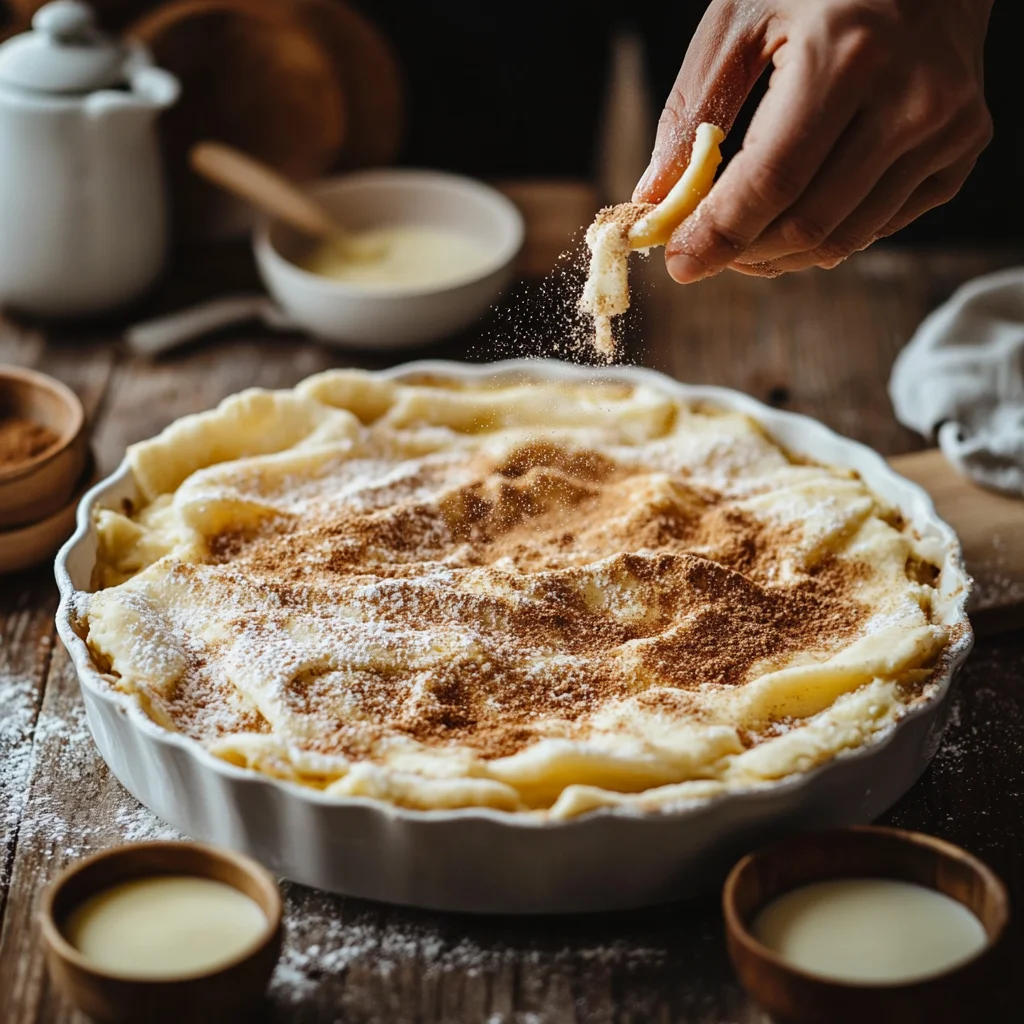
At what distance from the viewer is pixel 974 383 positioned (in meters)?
2.66

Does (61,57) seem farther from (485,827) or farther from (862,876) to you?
(862,876)

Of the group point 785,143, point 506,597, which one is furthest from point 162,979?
point 785,143

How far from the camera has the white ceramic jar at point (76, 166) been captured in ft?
9.30

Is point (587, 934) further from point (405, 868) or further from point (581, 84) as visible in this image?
point (581, 84)

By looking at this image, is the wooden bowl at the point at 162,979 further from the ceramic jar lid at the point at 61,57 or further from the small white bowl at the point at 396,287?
the ceramic jar lid at the point at 61,57

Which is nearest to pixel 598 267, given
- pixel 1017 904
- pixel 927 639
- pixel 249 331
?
pixel 927 639

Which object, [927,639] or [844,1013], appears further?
[927,639]

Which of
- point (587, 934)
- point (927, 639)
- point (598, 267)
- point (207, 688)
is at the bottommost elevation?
point (587, 934)

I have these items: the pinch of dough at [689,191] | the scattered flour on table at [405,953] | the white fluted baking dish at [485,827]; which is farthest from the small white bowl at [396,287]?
the scattered flour on table at [405,953]

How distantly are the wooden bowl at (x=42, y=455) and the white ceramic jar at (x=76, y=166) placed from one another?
626 millimetres

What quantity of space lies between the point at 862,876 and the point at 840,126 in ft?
2.89

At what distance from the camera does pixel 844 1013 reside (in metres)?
1.34

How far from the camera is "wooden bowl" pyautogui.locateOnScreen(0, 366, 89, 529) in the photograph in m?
2.20

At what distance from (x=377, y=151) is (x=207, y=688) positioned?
7.36 ft
